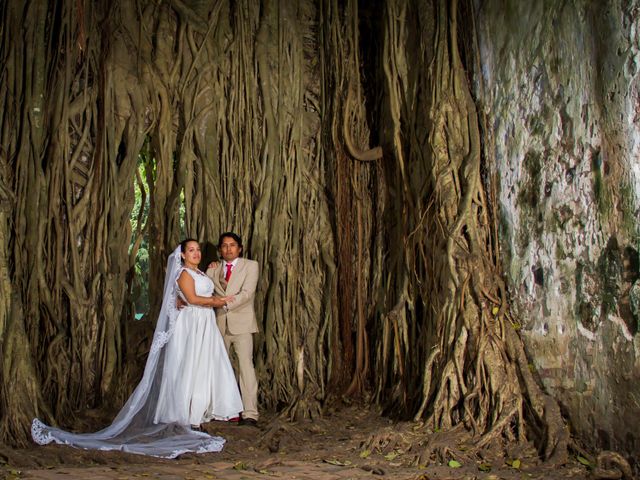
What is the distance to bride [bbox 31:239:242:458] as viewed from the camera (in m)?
4.04

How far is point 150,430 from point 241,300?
96 centimetres

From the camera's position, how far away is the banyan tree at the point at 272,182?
4.55m

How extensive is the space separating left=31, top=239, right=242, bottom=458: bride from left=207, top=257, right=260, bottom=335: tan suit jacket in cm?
9

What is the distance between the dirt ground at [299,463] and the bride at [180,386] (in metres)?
0.16

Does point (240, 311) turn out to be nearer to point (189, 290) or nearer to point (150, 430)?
point (189, 290)

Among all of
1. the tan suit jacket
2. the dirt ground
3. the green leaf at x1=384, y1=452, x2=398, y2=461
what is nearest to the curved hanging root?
the dirt ground

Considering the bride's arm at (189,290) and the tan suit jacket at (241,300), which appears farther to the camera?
the tan suit jacket at (241,300)

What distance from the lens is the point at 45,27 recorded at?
509cm

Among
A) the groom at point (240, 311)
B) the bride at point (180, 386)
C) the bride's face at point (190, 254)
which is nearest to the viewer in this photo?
the bride at point (180, 386)

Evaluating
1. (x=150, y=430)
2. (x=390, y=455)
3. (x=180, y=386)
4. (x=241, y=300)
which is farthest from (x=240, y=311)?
(x=390, y=455)

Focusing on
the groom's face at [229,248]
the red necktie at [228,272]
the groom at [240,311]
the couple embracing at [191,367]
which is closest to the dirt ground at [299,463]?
the couple embracing at [191,367]

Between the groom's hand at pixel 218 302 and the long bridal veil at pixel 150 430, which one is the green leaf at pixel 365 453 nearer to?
the long bridal veil at pixel 150 430

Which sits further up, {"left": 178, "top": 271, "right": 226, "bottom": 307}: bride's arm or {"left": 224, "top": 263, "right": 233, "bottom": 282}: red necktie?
{"left": 224, "top": 263, "right": 233, "bottom": 282}: red necktie

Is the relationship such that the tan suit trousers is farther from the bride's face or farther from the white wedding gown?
the bride's face
